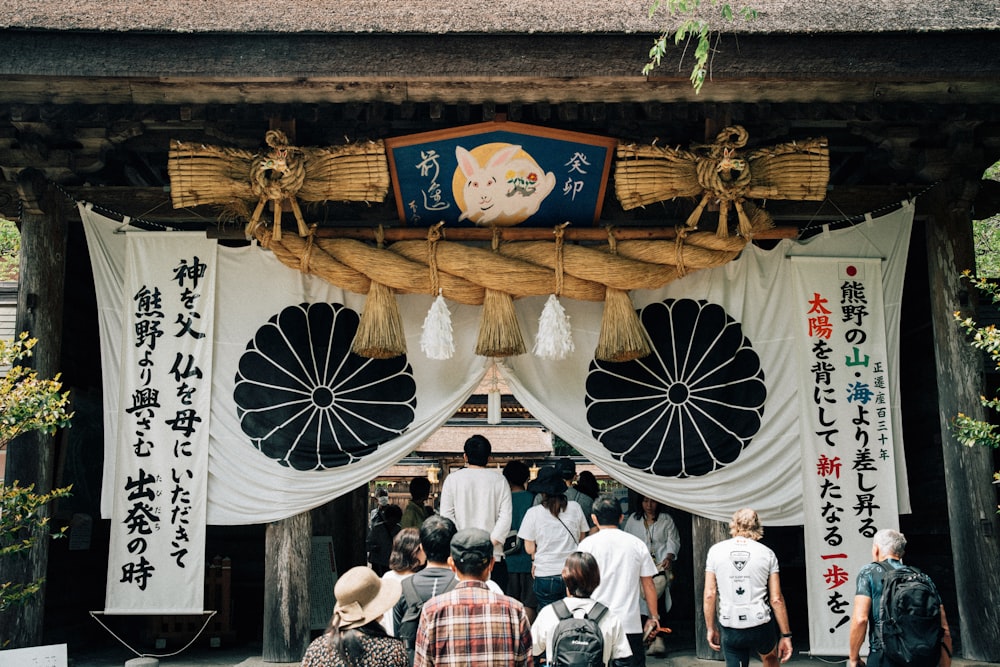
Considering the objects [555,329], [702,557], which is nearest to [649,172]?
[555,329]

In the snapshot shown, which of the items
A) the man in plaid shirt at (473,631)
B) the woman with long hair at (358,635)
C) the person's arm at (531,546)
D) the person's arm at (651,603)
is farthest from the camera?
the person's arm at (531,546)

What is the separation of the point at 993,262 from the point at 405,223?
43.4 feet

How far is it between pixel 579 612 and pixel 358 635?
3.21 ft

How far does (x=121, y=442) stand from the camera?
6.77 metres

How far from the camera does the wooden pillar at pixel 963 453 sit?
6520 mm

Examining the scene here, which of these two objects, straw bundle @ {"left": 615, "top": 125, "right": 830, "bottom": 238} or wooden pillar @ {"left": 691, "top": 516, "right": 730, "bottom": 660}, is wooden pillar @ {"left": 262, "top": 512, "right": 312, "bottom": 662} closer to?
wooden pillar @ {"left": 691, "top": 516, "right": 730, "bottom": 660}

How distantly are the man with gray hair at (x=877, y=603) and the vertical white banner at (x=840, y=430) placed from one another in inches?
65.2

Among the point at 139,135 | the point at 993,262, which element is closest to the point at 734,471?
the point at 139,135

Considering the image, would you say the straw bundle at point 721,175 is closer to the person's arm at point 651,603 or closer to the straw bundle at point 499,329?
the straw bundle at point 499,329

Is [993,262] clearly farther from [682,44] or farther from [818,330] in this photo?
[682,44]

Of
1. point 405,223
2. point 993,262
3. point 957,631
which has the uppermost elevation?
point 993,262

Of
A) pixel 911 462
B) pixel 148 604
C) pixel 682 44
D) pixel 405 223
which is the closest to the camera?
pixel 682 44

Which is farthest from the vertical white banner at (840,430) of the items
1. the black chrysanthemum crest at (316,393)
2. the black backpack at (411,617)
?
the black backpack at (411,617)

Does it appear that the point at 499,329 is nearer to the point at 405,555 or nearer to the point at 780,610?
the point at 405,555
